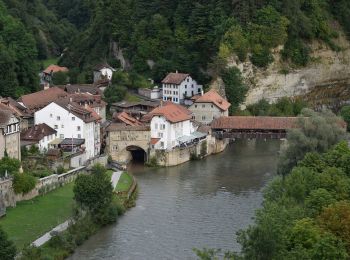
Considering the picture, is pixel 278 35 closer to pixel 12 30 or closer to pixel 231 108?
pixel 231 108

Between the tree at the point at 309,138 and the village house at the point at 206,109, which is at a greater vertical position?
the village house at the point at 206,109

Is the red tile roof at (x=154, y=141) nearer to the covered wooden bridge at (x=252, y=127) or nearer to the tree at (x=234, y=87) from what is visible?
the covered wooden bridge at (x=252, y=127)

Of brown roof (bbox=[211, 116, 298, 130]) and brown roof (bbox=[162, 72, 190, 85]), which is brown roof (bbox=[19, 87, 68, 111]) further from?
brown roof (bbox=[211, 116, 298, 130])

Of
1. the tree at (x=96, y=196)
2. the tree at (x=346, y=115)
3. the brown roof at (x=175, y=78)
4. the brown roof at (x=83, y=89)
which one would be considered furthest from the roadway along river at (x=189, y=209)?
the brown roof at (x=83, y=89)

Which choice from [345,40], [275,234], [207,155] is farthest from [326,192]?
[345,40]

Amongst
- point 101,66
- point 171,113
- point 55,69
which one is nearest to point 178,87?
point 101,66
